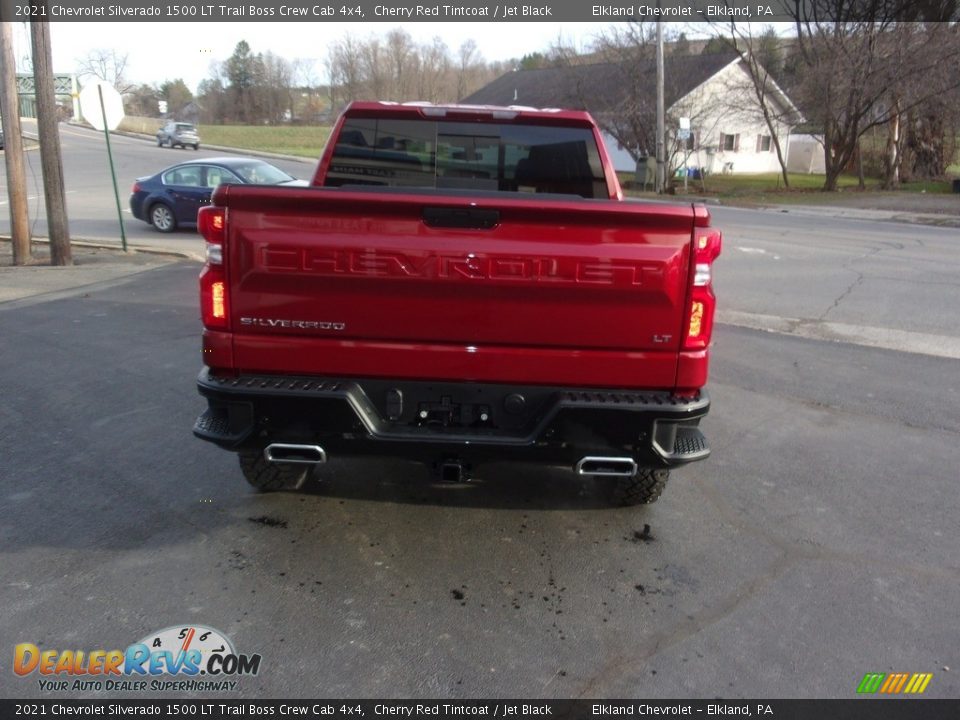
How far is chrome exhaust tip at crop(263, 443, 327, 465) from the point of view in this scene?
3377mm

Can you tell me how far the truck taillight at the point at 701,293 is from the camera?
127 inches

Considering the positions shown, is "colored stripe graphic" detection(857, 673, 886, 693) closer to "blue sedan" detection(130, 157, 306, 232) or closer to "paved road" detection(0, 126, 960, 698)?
→ "paved road" detection(0, 126, 960, 698)

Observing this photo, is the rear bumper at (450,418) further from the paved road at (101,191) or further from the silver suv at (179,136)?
the silver suv at (179,136)

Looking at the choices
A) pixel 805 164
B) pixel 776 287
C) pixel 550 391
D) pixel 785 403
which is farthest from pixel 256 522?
pixel 805 164

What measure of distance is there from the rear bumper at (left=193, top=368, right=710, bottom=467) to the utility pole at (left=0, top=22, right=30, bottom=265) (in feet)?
36.6

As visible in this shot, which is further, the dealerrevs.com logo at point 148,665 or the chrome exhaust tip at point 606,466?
the chrome exhaust tip at point 606,466

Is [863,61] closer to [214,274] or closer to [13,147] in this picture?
[13,147]

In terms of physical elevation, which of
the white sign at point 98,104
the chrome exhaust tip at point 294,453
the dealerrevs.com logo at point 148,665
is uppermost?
the white sign at point 98,104

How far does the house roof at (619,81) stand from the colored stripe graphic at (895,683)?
118ft

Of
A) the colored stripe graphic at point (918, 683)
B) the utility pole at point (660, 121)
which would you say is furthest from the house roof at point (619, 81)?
the colored stripe graphic at point (918, 683)

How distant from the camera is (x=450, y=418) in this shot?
3.41 meters

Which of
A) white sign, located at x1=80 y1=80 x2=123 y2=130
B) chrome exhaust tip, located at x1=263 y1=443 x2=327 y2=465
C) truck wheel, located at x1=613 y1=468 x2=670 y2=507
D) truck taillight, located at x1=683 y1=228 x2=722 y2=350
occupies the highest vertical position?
white sign, located at x1=80 y1=80 x2=123 y2=130
